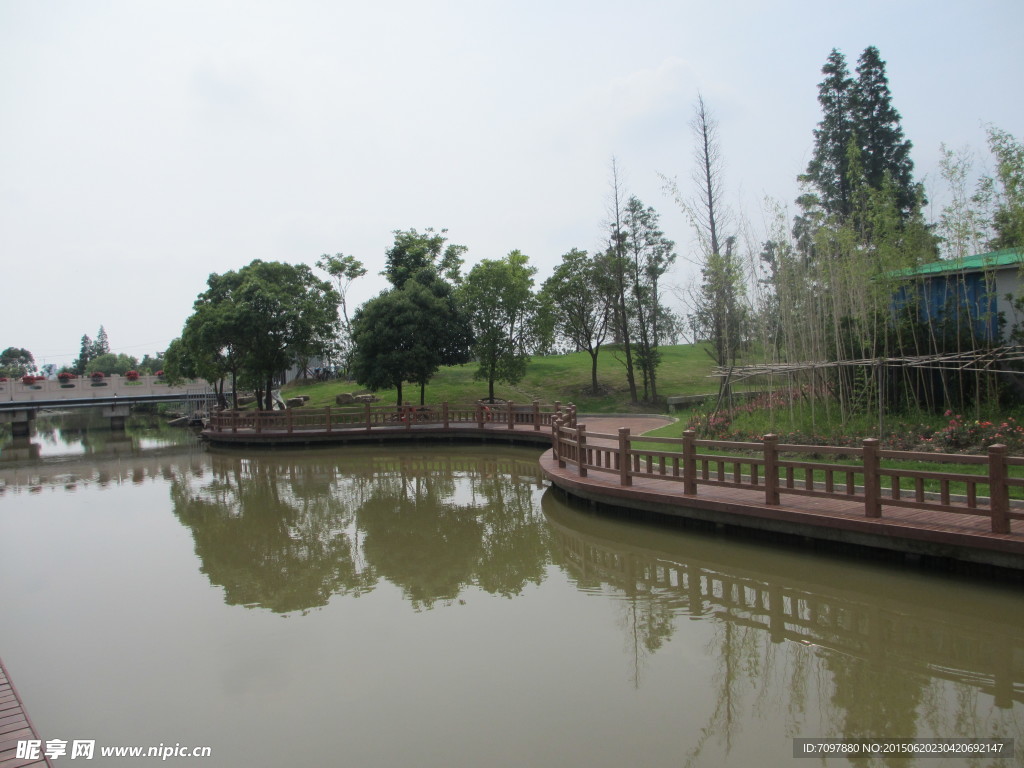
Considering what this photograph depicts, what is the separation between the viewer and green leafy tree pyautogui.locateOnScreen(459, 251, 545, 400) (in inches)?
891

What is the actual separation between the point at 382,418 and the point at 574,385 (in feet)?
29.8

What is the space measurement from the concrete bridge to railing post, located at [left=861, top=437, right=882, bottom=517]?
3284 cm

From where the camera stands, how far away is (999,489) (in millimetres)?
5457

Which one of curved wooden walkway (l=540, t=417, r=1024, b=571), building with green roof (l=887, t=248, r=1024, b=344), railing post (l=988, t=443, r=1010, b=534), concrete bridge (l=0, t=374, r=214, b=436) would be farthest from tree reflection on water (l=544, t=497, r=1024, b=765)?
concrete bridge (l=0, t=374, r=214, b=436)

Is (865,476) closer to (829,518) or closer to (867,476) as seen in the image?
(867,476)

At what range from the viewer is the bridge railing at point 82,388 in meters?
28.7

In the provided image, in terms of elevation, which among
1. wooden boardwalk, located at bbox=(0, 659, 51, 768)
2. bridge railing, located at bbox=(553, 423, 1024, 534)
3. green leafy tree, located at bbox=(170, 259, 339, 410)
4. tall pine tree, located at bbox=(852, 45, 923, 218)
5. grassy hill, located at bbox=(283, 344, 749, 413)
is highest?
tall pine tree, located at bbox=(852, 45, 923, 218)

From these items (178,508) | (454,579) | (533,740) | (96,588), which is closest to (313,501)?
(178,508)

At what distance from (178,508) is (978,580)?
38.4 feet

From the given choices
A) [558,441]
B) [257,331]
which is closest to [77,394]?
[257,331]

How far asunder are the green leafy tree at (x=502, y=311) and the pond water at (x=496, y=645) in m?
13.7

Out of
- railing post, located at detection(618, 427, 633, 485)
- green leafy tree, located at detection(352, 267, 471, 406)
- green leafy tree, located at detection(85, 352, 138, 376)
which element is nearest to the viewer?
railing post, located at detection(618, 427, 633, 485)

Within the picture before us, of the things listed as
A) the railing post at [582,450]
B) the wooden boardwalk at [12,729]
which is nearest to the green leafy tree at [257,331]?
the railing post at [582,450]

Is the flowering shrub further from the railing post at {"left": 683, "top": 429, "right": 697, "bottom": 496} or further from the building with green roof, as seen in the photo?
the railing post at {"left": 683, "top": 429, "right": 697, "bottom": 496}
